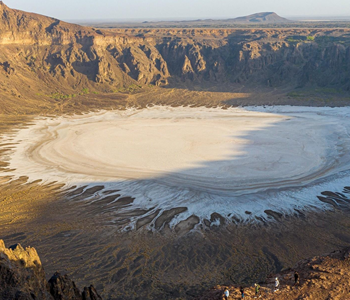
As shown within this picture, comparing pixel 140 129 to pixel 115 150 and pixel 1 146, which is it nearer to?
pixel 115 150

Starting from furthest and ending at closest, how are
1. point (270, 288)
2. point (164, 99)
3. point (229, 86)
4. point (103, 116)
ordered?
point (229, 86) → point (164, 99) → point (103, 116) → point (270, 288)

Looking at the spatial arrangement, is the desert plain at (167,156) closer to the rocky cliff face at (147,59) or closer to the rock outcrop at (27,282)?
the rocky cliff face at (147,59)

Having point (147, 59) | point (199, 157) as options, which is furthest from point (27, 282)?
point (147, 59)

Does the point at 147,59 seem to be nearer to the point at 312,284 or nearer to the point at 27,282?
the point at 312,284

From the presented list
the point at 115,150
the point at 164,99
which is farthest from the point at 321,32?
the point at 115,150

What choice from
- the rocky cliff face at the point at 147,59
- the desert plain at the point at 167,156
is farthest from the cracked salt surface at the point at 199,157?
the rocky cliff face at the point at 147,59
